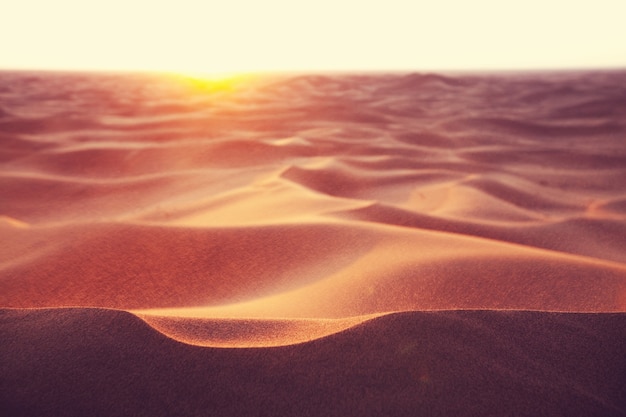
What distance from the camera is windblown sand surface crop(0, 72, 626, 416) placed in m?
0.55

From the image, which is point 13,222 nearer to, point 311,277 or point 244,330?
point 311,277

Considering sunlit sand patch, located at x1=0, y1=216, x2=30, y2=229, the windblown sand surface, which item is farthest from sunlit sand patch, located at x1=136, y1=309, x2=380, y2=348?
sunlit sand patch, located at x1=0, y1=216, x2=30, y2=229

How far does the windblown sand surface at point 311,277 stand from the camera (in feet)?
1.79

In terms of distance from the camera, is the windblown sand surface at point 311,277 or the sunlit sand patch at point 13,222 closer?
the windblown sand surface at point 311,277

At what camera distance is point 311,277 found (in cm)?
109

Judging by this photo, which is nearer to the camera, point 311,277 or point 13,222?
point 311,277

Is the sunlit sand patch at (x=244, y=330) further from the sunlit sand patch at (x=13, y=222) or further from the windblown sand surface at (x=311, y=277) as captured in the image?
the sunlit sand patch at (x=13, y=222)

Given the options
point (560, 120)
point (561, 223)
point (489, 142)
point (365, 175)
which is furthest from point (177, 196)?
point (560, 120)

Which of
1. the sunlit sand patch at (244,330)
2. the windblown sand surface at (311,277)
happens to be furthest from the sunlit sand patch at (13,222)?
the sunlit sand patch at (244,330)

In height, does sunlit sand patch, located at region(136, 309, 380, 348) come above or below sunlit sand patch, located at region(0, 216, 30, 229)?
above

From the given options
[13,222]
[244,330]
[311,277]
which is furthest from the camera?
[13,222]

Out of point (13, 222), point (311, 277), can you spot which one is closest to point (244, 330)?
point (311, 277)

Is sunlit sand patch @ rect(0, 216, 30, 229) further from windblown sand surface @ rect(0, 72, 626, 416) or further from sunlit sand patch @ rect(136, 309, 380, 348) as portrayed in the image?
sunlit sand patch @ rect(136, 309, 380, 348)

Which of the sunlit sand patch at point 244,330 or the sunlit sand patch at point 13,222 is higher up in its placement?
the sunlit sand patch at point 244,330
